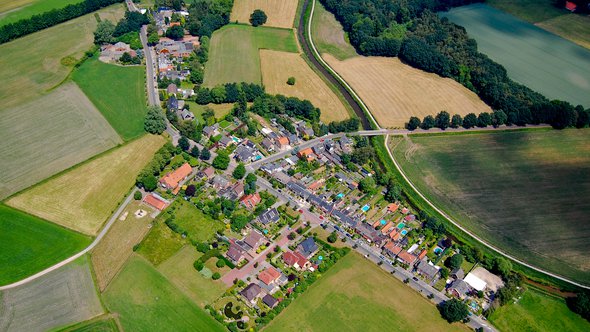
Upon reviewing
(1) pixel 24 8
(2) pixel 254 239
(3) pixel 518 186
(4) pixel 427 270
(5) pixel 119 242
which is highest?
(1) pixel 24 8

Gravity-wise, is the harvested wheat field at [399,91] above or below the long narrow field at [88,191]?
above

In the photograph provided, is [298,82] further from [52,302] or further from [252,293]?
[52,302]

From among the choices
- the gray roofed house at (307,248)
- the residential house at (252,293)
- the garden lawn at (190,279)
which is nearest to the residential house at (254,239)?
the garden lawn at (190,279)

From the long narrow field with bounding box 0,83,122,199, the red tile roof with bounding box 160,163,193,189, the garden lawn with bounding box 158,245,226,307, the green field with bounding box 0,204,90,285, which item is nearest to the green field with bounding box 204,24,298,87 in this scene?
the long narrow field with bounding box 0,83,122,199

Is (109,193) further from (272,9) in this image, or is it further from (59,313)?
(272,9)

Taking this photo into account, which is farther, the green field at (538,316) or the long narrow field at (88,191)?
the long narrow field at (88,191)

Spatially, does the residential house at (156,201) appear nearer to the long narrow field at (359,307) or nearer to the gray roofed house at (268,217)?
the gray roofed house at (268,217)

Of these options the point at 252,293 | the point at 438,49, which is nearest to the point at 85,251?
the point at 252,293
